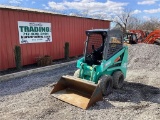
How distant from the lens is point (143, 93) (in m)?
5.91

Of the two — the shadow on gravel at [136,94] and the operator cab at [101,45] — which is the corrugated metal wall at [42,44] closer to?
the operator cab at [101,45]

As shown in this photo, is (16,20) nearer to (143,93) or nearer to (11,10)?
(11,10)

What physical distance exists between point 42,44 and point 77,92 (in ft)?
17.3

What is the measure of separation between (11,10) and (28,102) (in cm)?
493

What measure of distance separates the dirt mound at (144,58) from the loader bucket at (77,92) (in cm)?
489

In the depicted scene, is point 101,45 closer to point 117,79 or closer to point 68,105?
point 117,79

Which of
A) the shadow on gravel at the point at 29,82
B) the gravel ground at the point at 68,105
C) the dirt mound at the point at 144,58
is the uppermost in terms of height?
the dirt mound at the point at 144,58

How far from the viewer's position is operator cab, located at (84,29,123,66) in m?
5.56

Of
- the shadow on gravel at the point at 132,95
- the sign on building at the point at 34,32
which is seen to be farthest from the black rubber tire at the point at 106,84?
the sign on building at the point at 34,32

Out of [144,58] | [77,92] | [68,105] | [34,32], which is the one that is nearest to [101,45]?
[77,92]

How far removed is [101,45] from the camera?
20.4ft

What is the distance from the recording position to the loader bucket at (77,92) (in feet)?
15.9

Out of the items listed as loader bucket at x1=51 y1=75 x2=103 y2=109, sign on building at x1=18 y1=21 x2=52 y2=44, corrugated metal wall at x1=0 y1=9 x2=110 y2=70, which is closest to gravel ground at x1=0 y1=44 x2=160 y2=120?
loader bucket at x1=51 y1=75 x2=103 y2=109

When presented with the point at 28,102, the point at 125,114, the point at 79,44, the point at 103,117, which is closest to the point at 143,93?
the point at 125,114
